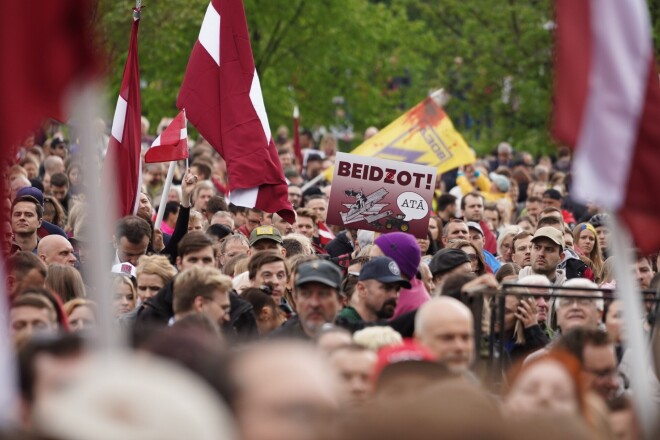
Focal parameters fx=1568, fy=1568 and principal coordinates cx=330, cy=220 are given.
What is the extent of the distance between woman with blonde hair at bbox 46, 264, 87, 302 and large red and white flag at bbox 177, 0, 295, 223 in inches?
98.2

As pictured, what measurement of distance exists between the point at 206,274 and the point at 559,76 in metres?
2.82

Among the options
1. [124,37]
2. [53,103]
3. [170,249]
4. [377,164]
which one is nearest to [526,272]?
[377,164]

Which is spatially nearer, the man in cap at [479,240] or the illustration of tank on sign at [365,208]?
the illustration of tank on sign at [365,208]

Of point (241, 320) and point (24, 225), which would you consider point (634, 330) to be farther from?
point (24, 225)

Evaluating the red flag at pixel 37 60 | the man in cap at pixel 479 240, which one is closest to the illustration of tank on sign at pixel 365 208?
the man in cap at pixel 479 240

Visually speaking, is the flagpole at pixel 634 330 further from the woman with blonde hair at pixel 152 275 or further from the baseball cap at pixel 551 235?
the baseball cap at pixel 551 235

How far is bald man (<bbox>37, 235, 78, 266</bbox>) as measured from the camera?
1146cm

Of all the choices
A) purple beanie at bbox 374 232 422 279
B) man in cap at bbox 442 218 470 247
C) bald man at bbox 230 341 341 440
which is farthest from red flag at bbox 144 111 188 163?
bald man at bbox 230 341 341 440

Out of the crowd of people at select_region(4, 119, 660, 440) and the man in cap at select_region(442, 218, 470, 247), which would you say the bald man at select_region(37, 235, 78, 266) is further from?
the man in cap at select_region(442, 218, 470, 247)

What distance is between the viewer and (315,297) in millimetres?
9188

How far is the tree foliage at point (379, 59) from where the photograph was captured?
29531mm

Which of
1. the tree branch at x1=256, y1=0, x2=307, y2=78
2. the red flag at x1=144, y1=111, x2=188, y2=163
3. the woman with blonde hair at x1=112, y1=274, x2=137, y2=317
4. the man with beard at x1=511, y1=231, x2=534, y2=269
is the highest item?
the tree branch at x1=256, y1=0, x2=307, y2=78

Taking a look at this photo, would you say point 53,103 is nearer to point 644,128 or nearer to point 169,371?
point 169,371

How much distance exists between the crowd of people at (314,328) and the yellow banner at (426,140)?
2.14 ft
